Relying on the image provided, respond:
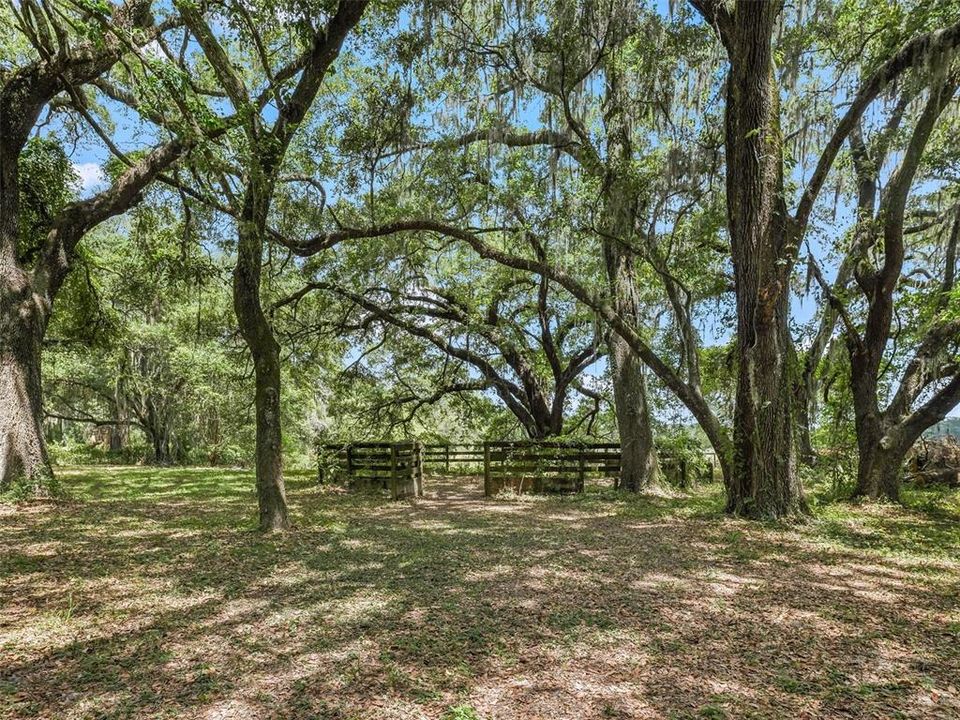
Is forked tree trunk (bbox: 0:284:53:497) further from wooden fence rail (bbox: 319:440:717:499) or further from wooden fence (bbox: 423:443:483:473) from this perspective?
wooden fence (bbox: 423:443:483:473)

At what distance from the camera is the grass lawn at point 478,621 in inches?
98.7

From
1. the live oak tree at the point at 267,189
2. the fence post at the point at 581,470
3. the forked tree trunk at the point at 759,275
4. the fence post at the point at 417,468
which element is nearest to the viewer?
the live oak tree at the point at 267,189

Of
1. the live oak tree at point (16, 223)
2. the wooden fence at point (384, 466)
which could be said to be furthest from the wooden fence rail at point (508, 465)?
the live oak tree at point (16, 223)

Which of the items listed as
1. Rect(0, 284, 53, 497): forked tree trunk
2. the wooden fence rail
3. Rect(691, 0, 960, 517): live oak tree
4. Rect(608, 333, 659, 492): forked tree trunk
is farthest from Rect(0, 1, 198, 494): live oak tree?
Rect(608, 333, 659, 492): forked tree trunk

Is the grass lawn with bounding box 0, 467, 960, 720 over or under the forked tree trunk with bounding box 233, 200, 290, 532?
under

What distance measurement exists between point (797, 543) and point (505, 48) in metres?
7.71

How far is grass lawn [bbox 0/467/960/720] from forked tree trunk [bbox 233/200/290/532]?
388 millimetres

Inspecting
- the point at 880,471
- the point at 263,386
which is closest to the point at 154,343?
the point at 263,386

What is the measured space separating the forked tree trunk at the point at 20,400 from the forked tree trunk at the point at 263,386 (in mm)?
3850

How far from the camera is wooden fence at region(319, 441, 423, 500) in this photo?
10.5 m

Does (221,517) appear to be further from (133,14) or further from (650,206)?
(650,206)

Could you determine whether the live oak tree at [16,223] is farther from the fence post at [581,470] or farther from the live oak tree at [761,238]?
the fence post at [581,470]

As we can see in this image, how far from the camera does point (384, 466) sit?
10.7 m

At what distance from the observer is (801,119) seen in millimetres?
7527
